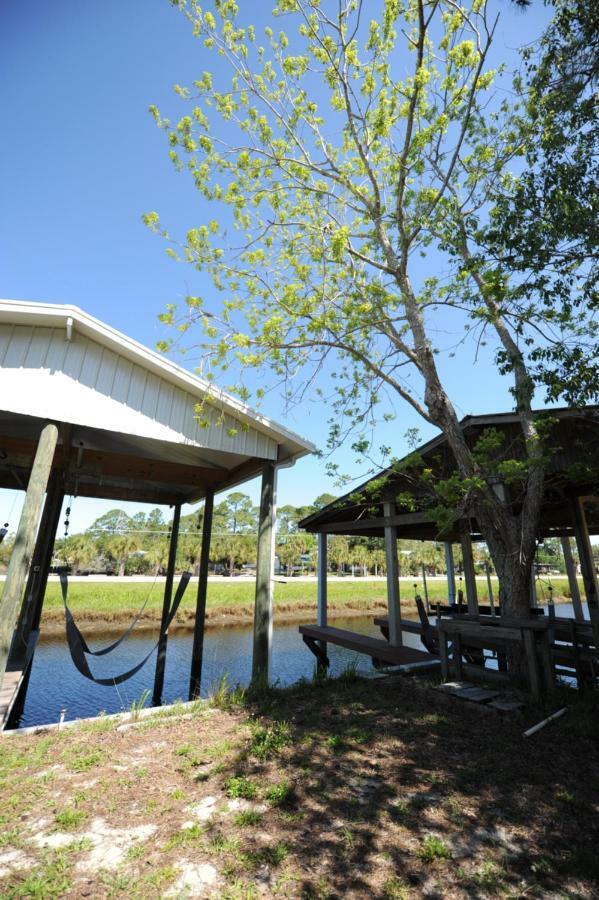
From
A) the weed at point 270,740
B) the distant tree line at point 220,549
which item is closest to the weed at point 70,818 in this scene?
the weed at point 270,740

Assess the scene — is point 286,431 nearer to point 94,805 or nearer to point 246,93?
point 94,805

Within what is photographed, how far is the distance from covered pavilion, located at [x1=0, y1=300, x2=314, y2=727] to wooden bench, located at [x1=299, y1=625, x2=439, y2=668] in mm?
3178

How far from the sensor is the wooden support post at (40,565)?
296 inches

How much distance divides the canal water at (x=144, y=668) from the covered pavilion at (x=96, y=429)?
62.8 inches

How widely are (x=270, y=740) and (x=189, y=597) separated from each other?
67.0ft

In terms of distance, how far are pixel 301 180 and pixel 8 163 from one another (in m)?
4.74

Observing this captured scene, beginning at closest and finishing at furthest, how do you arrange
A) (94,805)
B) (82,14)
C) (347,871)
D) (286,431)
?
(347,871)
(94,805)
(82,14)
(286,431)

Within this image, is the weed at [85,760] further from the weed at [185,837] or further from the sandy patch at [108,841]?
the weed at [185,837]

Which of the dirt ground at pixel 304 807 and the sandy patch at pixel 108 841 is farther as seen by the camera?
the sandy patch at pixel 108 841

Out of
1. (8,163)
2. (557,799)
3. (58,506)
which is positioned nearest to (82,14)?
(8,163)

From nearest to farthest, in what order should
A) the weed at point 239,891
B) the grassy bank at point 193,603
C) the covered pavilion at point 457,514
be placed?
the weed at point 239,891 < the covered pavilion at point 457,514 < the grassy bank at point 193,603

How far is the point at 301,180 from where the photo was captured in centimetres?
776

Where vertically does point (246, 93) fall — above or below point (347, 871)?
above

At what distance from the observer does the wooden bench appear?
7.57 m
